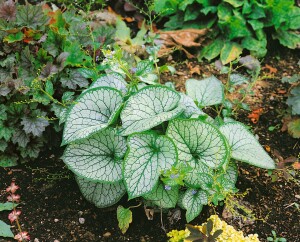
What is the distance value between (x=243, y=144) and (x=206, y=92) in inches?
→ 16.3

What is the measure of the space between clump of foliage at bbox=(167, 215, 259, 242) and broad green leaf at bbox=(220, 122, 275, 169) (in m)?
0.35

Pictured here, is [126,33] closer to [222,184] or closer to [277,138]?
[277,138]

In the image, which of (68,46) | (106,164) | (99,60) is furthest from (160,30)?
(106,164)

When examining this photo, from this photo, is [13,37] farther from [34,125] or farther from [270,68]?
[270,68]

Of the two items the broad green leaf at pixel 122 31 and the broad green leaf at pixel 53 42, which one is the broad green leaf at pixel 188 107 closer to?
the broad green leaf at pixel 53 42

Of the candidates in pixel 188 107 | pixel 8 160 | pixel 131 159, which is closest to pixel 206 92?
pixel 188 107

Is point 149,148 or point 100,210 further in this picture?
point 100,210

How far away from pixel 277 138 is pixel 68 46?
1401 mm

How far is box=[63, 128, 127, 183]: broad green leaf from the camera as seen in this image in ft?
7.50

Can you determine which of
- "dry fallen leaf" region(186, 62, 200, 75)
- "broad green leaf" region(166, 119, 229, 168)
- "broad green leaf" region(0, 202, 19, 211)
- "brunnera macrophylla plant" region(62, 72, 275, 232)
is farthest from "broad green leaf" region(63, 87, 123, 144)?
"dry fallen leaf" region(186, 62, 200, 75)

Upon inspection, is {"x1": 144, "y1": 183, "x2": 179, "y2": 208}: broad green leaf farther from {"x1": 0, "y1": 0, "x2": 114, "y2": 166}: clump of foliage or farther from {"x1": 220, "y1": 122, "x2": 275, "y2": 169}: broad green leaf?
{"x1": 0, "y1": 0, "x2": 114, "y2": 166}: clump of foliage

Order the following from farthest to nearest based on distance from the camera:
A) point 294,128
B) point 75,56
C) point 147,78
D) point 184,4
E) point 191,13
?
point 191,13 < point 184,4 < point 294,128 < point 75,56 < point 147,78

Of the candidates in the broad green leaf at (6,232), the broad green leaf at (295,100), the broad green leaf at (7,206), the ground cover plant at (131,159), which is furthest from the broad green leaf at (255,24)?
the broad green leaf at (6,232)

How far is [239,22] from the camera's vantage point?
11.5ft
